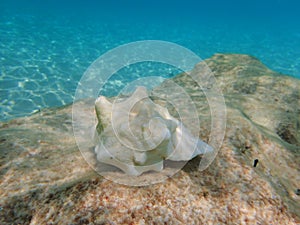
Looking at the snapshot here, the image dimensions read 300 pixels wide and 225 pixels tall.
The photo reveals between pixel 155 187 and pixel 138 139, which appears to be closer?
pixel 155 187

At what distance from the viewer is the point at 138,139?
248 centimetres

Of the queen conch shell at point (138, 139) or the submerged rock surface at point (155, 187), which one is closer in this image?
A: the submerged rock surface at point (155, 187)

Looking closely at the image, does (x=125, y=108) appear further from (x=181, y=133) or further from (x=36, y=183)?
(x=36, y=183)

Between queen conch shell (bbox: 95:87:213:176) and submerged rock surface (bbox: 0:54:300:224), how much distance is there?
0.24 meters

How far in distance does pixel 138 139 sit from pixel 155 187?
0.55 metres

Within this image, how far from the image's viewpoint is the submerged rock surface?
6.85 feet

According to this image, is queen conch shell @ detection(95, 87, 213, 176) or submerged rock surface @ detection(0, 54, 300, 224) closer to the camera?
submerged rock surface @ detection(0, 54, 300, 224)

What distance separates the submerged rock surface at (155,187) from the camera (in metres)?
2.09

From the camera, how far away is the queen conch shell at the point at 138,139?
246cm

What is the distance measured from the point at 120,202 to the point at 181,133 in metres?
1.12

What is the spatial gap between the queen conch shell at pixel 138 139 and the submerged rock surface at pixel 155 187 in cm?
24

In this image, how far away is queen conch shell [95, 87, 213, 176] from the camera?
96.7 inches

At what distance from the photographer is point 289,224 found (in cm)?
223

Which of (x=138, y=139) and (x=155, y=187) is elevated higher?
(x=138, y=139)
